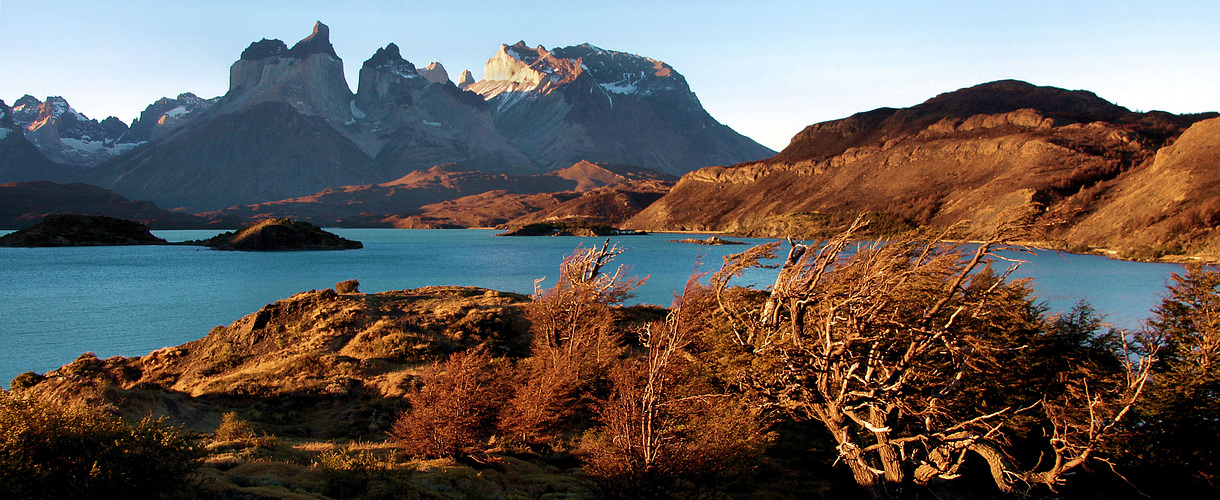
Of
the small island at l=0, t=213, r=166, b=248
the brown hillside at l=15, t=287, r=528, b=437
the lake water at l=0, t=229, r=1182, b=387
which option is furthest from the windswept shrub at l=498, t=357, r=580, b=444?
the small island at l=0, t=213, r=166, b=248

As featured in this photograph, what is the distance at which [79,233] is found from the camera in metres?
138

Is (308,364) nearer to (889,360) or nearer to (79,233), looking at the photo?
(889,360)

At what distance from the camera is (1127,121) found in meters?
173

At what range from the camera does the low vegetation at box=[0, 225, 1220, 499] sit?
39.5 ft

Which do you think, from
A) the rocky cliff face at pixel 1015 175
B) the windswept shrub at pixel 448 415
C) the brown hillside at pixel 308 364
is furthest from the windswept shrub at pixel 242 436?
the rocky cliff face at pixel 1015 175

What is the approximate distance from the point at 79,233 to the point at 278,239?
157ft

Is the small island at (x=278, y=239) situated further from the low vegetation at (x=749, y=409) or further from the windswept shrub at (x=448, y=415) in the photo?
the windswept shrub at (x=448, y=415)

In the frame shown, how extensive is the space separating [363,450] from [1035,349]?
21.3 metres

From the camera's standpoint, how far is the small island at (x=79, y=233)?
132 meters

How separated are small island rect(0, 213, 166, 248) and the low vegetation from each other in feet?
479

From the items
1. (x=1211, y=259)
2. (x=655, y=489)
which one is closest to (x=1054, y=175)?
(x=1211, y=259)

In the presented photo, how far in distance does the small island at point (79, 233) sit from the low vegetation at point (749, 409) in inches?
5745

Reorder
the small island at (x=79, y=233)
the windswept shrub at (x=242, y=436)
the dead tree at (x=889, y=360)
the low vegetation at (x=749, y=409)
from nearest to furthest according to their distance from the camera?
the low vegetation at (x=749, y=409), the dead tree at (x=889, y=360), the windswept shrub at (x=242, y=436), the small island at (x=79, y=233)

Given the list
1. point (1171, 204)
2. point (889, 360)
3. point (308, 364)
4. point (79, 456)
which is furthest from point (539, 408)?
point (1171, 204)
